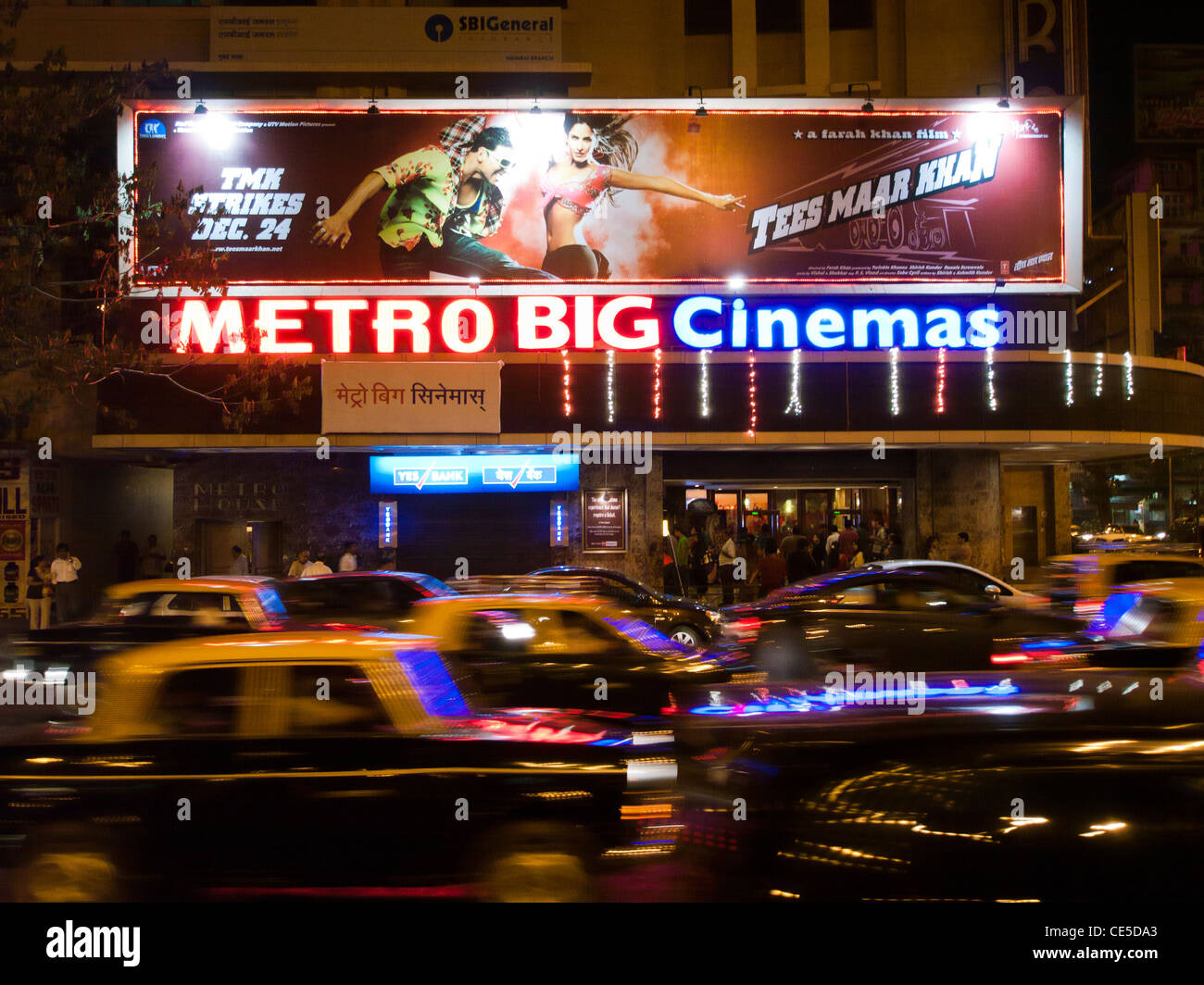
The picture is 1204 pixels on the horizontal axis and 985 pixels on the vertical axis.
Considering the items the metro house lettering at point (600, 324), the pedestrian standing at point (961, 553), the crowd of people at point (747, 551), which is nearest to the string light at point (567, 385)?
the metro house lettering at point (600, 324)

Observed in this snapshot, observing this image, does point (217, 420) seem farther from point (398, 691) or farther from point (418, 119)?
point (398, 691)

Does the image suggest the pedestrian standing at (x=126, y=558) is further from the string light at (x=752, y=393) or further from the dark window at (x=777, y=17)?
the dark window at (x=777, y=17)

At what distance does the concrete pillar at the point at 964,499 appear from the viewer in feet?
64.9

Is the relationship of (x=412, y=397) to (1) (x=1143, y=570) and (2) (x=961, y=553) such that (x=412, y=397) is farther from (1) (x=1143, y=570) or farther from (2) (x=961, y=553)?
(1) (x=1143, y=570)

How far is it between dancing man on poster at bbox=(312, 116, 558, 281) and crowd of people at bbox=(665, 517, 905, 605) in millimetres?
6580

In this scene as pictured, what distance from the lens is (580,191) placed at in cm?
1995

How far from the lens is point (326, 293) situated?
19.7 metres

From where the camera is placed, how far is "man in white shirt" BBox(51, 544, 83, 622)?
16.3 metres

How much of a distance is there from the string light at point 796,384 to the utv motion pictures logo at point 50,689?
558 inches

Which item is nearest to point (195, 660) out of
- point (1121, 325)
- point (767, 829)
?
point (767, 829)

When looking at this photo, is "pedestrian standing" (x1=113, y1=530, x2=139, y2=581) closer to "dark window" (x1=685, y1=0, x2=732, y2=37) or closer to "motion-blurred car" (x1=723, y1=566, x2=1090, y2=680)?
"motion-blurred car" (x1=723, y1=566, x2=1090, y2=680)

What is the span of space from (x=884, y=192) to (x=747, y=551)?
8.36 metres

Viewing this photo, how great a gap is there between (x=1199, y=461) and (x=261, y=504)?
52955 millimetres

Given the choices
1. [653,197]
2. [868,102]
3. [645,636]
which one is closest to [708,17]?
[868,102]
